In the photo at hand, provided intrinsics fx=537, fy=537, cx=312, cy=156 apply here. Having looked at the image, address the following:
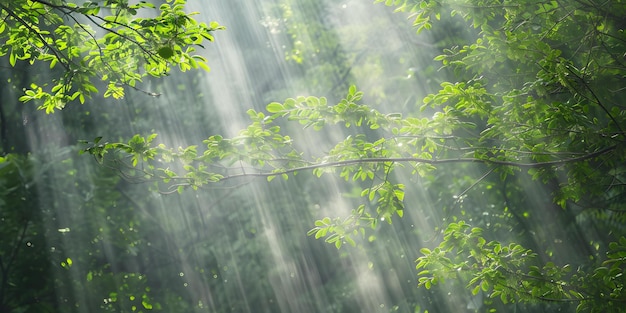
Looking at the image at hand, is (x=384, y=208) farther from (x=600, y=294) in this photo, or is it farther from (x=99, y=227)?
(x=99, y=227)

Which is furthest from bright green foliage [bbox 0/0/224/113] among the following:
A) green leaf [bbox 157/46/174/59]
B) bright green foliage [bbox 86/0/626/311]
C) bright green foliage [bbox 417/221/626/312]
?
bright green foliage [bbox 417/221/626/312]

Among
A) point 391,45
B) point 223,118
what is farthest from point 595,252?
point 223,118

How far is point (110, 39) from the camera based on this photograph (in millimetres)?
3123

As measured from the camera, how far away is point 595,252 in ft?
19.4

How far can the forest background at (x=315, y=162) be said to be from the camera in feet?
10.6

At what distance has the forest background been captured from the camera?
3.24 m

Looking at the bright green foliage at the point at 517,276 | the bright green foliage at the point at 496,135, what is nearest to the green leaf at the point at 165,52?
the bright green foliage at the point at 496,135

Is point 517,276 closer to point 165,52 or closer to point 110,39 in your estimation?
point 165,52

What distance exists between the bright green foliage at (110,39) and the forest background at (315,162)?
14mm

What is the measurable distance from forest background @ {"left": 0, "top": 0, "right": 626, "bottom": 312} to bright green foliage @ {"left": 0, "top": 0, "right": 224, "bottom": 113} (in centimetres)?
1

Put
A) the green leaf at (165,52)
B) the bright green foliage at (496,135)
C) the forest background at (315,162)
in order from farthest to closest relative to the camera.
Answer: the forest background at (315,162), the bright green foliage at (496,135), the green leaf at (165,52)

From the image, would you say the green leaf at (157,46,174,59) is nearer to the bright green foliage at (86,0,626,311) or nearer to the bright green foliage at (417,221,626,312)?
the bright green foliage at (86,0,626,311)

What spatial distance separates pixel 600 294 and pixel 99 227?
6106mm

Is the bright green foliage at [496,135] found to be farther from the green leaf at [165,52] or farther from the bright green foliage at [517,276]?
the green leaf at [165,52]
